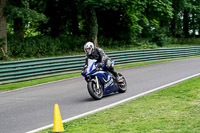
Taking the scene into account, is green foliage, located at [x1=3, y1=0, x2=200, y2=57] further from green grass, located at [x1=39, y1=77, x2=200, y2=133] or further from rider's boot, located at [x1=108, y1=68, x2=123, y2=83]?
green grass, located at [x1=39, y1=77, x2=200, y2=133]

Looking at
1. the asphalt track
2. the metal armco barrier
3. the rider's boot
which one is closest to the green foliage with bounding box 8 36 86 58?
the metal armco barrier

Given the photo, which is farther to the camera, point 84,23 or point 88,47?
point 84,23

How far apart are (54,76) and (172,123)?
12297mm

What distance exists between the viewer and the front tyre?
31.9ft

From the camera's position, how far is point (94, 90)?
9.89 meters

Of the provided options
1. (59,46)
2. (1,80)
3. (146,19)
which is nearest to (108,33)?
(146,19)

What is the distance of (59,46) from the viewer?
2622 centimetres

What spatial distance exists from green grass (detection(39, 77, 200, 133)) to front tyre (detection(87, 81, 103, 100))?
123cm

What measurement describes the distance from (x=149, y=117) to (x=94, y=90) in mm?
3173

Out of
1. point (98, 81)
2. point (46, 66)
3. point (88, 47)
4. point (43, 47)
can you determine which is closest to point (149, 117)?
point (98, 81)

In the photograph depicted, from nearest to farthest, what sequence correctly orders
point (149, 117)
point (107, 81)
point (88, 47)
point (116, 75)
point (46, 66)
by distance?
point (149, 117), point (88, 47), point (107, 81), point (116, 75), point (46, 66)

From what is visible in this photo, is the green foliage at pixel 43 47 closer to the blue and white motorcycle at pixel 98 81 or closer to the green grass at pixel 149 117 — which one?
the blue and white motorcycle at pixel 98 81

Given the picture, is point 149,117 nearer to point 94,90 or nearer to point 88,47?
point 94,90

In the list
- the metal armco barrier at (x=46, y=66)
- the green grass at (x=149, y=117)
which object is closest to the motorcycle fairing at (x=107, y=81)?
the green grass at (x=149, y=117)
